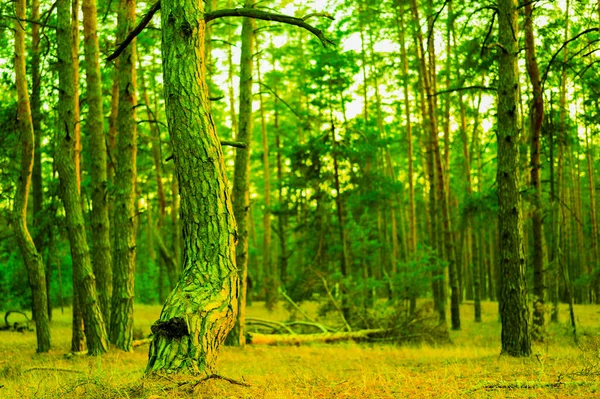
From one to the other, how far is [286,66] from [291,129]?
3.46 m

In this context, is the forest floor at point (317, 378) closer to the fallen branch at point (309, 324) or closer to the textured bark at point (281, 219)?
the fallen branch at point (309, 324)

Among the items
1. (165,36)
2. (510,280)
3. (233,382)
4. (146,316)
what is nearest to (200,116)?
(165,36)

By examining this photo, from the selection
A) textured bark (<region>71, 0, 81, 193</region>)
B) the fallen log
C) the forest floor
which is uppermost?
textured bark (<region>71, 0, 81, 193</region>)

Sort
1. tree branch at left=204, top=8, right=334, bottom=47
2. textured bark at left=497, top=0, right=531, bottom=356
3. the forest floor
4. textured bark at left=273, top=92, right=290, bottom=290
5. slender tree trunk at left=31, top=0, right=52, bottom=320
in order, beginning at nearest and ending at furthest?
the forest floor < tree branch at left=204, top=8, right=334, bottom=47 < textured bark at left=497, top=0, right=531, bottom=356 < slender tree trunk at left=31, top=0, right=52, bottom=320 < textured bark at left=273, top=92, right=290, bottom=290

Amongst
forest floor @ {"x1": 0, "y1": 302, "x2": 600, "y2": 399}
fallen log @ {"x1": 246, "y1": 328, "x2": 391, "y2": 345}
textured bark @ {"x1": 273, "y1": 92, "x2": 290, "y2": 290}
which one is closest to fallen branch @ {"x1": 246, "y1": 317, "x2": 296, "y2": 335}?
fallen log @ {"x1": 246, "y1": 328, "x2": 391, "y2": 345}

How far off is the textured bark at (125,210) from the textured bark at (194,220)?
6.73 meters

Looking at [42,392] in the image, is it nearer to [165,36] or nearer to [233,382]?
[233,382]

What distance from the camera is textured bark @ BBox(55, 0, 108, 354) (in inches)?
457

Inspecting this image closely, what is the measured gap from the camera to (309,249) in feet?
88.0

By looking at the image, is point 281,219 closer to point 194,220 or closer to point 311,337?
point 311,337

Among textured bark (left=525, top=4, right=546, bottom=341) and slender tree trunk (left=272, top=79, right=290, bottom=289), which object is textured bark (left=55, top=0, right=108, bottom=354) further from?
slender tree trunk (left=272, top=79, right=290, bottom=289)

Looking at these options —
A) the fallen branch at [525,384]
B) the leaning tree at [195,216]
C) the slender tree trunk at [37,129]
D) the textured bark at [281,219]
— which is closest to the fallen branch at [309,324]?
the textured bark at [281,219]

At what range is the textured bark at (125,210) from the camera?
12328 mm

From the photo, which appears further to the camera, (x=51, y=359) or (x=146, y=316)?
(x=146, y=316)
